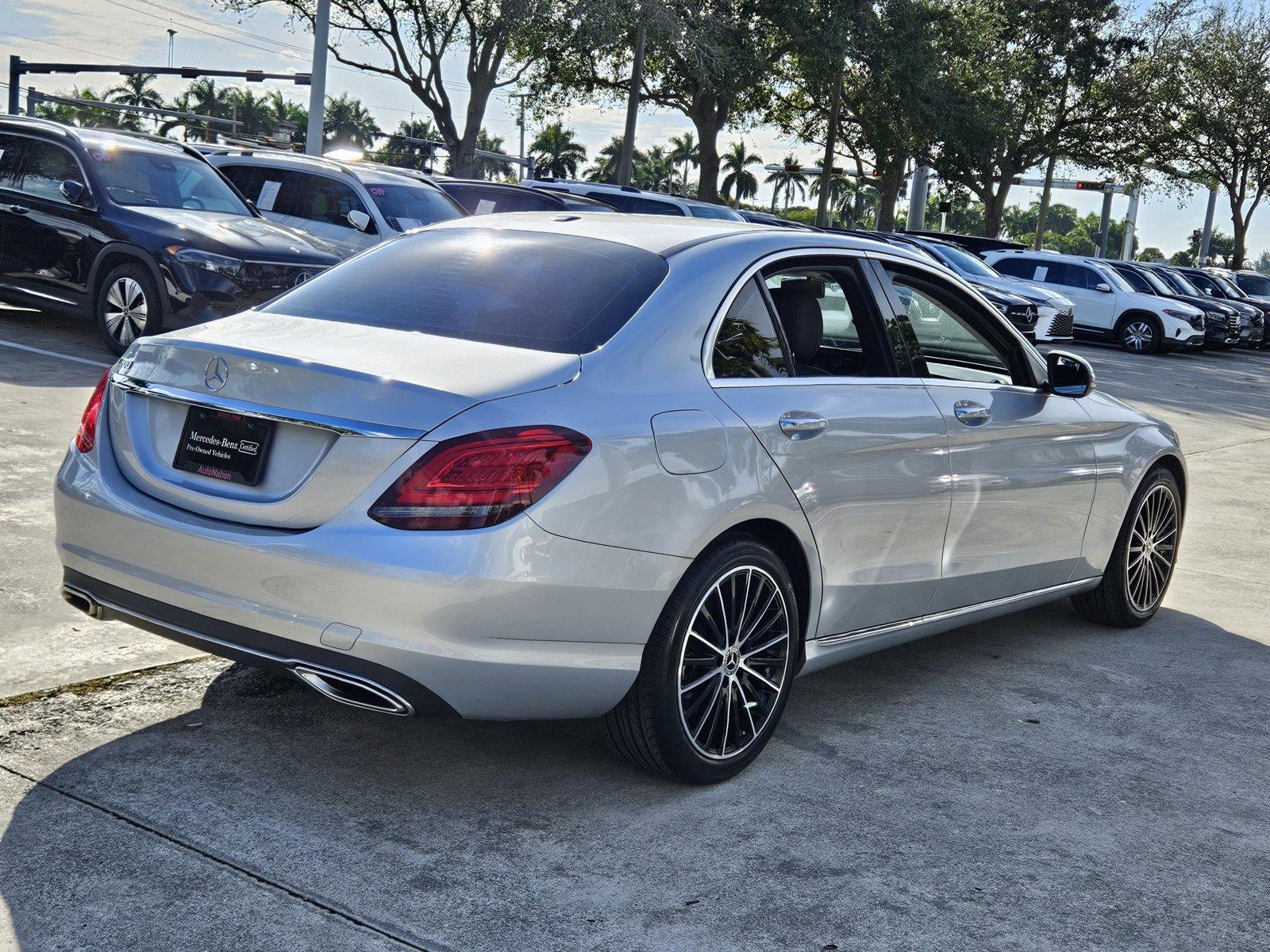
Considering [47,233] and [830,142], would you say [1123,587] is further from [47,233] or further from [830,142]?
[830,142]

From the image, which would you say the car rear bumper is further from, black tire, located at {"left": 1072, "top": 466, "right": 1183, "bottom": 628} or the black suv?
the black suv

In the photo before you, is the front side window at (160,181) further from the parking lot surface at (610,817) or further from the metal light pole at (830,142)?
the metal light pole at (830,142)

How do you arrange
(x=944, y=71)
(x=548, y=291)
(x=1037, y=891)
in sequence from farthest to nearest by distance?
(x=944, y=71) < (x=548, y=291) < (x=1037, y=891)

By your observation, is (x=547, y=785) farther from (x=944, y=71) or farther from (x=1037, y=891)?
(x=944, y=71)

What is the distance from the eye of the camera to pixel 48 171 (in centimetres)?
1163

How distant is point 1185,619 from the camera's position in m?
6.43

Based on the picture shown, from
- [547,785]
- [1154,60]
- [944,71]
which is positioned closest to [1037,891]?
[547,785]

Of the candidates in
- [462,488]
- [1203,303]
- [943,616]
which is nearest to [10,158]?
[943,616]

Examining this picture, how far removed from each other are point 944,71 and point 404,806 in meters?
38.5

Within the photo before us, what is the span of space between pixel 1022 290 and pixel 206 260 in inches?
658

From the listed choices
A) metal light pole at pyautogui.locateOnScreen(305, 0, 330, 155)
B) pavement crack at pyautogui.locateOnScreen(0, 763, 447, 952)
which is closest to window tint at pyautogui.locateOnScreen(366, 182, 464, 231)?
pavement crack at pyautogui.locateOnScreen(0, 763, 447, 952)

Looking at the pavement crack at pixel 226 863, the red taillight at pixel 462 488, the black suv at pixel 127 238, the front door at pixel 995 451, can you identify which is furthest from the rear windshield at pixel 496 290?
the black suv at pixel 127 238

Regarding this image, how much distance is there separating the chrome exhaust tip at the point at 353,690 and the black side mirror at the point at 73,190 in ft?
29.7

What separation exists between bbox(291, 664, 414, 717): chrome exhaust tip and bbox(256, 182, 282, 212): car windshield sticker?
→ 1191cm
